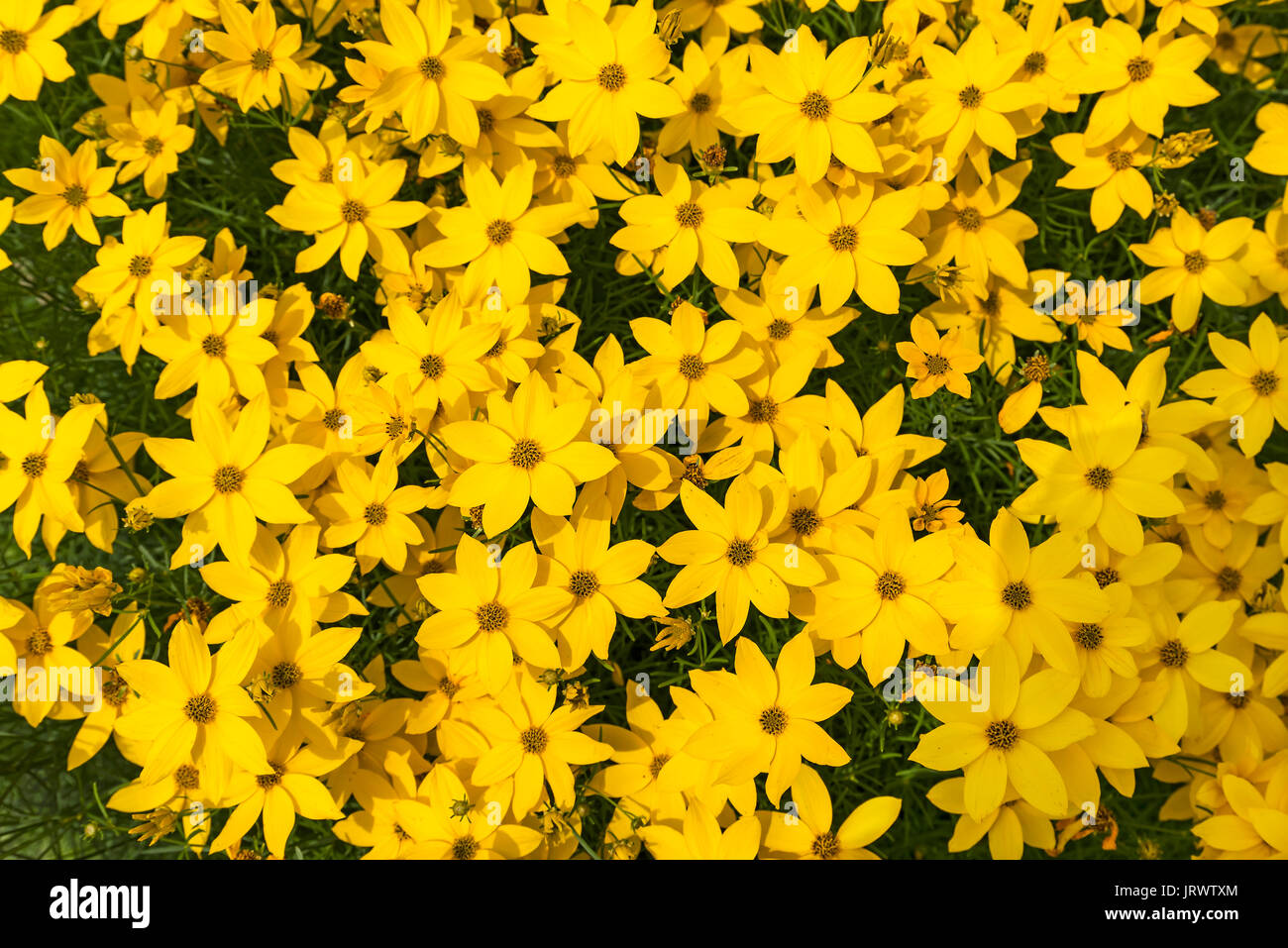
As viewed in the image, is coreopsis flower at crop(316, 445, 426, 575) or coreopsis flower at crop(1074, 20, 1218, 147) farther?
coreopsis flower at crop(1074, 20, 1218, 147)

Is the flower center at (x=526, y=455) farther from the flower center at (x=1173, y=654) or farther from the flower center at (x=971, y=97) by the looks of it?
the flower center at (x=1173, y=654)

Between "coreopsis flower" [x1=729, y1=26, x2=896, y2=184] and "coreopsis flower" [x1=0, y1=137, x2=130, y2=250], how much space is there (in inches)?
48.6

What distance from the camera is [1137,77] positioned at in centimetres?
183

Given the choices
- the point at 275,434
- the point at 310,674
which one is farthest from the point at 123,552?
the point at 310,674

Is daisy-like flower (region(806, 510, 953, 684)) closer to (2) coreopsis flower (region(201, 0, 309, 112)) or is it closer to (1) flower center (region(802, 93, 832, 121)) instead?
(1) flower center (region(802, 93, 832, 121))

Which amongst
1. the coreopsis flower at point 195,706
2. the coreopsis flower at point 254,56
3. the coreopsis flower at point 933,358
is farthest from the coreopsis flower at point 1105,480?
the coreopsis flower at point 254,56

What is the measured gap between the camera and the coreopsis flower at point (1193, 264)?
1.85 metres

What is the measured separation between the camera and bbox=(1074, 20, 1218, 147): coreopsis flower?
1798mm

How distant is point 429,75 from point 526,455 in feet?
2.43

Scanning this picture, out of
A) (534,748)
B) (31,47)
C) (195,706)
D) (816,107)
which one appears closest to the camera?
(195,706)

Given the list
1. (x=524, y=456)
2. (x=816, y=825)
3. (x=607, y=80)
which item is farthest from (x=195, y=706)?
(x=607, y=80)

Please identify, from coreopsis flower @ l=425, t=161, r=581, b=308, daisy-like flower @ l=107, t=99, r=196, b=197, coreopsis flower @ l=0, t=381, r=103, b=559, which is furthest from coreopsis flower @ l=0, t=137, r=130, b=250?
coreopsis flower @ l=425, t=161, r=581, b=308

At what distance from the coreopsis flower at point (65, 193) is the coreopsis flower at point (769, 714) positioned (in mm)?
1445

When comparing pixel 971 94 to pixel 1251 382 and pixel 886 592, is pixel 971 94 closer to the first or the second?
pixel 1251 382
